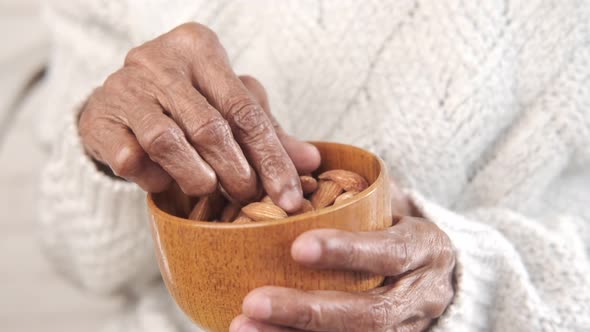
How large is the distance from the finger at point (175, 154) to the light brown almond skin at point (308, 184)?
0.25 feet

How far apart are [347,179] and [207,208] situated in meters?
0.11

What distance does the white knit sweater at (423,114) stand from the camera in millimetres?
599

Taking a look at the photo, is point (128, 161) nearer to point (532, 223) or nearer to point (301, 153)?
point (301, 153)

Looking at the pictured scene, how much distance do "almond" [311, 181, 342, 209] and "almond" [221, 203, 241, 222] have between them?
0.19 ft

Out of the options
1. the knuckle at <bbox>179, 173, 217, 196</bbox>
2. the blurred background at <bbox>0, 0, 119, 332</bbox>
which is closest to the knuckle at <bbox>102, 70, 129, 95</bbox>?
the knuckle at <bbox>179, 173, 217, 196</bbox>

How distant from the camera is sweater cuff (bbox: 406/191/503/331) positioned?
19.4 inches

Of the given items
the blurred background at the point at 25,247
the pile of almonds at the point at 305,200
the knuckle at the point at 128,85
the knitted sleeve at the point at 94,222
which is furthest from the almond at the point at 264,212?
the blurred background at the point at 25,247

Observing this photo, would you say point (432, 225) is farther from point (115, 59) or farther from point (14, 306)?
point (14, 306)

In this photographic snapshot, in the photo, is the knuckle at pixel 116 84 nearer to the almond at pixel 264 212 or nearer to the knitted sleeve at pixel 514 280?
the almond at pixel 264 212

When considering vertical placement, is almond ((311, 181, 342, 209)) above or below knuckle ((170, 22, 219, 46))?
below

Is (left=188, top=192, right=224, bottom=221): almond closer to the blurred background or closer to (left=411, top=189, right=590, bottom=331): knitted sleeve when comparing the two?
(left=411, top=189, right=590, bottom=331): knitted sleeve

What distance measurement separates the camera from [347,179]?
Answer: 0.45 meters

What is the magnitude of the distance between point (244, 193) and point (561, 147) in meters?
0.37

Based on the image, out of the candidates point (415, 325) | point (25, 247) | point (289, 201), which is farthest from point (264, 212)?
point (25, 247)
